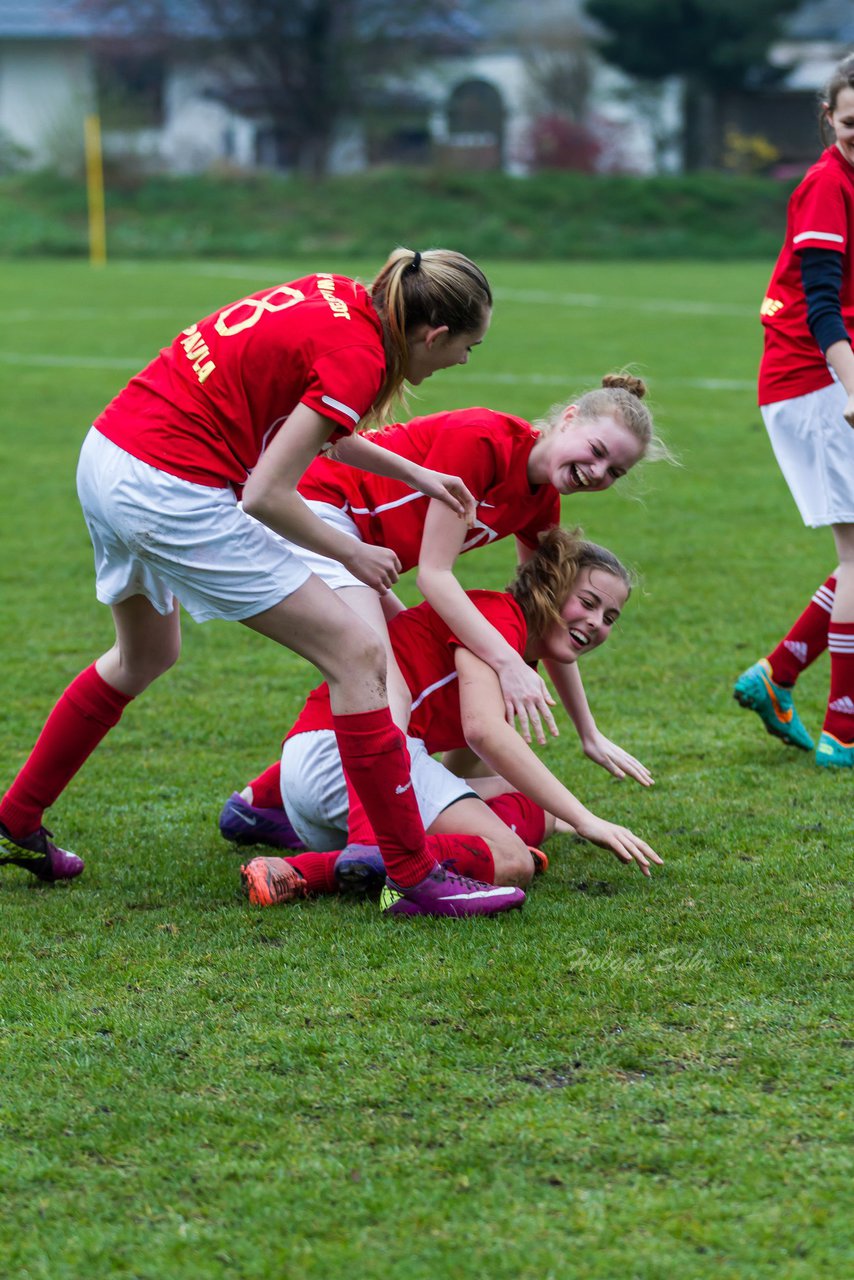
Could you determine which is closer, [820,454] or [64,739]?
[64,739]

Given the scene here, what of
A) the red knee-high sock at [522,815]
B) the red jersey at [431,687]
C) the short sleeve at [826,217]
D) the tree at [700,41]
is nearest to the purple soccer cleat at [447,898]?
the red knee-high sock at [522,815]

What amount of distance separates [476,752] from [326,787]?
1.15 feet

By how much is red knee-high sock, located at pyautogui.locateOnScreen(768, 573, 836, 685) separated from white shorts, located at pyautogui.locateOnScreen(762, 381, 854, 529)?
0.91ft

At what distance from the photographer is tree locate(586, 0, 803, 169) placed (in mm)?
38062

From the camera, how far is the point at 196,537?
3.09 meters

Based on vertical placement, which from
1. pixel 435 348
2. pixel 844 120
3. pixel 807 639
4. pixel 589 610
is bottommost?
pixel 807 639

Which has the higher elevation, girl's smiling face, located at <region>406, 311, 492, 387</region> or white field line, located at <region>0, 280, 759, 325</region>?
girl's smiling face, located at <region>406, 311, 492, 387</region>

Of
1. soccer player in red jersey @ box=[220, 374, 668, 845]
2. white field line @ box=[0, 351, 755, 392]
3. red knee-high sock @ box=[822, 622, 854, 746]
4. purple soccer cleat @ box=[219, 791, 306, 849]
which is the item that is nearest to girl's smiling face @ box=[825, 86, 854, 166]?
soccer player in red jersey @ box=[220, 374, 668, 845]

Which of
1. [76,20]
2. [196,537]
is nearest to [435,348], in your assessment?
[196,537]

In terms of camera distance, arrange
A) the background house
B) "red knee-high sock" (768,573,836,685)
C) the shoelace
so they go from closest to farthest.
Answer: the shoelace
"red knee-high sock" (768,573,836,685)
the background house

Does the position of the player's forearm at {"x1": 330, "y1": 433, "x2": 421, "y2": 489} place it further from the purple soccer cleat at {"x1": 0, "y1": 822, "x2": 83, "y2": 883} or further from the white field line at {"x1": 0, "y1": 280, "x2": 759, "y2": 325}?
the white field line at {"x1": 0, "y1": 280, "x2": 759, "y2": 325}

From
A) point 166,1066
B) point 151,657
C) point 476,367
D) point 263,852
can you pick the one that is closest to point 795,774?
point 263,852

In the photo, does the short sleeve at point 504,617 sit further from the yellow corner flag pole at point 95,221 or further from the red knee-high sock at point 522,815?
the yellow corner flag pole at point 95,221

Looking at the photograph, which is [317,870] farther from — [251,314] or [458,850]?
[251,314]
